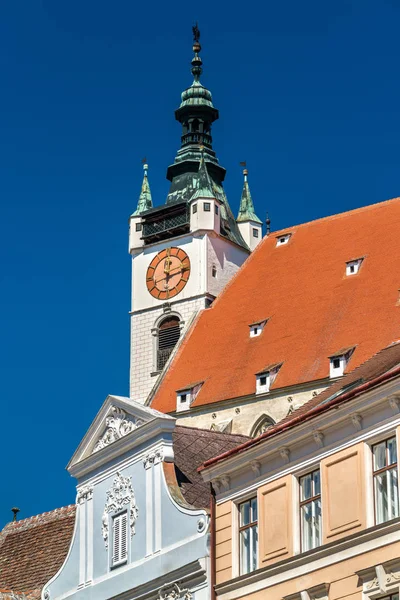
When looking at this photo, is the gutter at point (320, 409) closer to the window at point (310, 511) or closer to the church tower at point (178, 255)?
the window at point (310, 511)

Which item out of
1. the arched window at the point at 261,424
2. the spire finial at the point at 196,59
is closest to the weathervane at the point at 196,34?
the spire finial at the point at 196,59

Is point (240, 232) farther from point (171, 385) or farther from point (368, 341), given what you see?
point (368, 341)

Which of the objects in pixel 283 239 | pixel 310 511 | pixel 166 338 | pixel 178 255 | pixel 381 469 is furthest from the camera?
pixel 178 255

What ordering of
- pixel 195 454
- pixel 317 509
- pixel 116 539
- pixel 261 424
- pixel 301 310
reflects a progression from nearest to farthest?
1. pixel 317 509
2. pixel 116 539
3. pixel 195 454
4. pixel 261 424
5. pixel 301 310

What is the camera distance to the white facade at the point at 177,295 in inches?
2223

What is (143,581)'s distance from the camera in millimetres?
25891

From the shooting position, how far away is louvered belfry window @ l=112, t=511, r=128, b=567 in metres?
26.9

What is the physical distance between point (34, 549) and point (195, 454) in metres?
6.83

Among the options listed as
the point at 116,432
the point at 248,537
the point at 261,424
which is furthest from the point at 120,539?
the point at 261,424

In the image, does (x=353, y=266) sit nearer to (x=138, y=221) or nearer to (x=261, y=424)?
(x=261, y=424)

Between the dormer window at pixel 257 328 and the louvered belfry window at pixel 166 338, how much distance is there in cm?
606

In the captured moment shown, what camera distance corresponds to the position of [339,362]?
4503 centimetres

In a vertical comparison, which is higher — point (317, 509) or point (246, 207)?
point (246, 207)

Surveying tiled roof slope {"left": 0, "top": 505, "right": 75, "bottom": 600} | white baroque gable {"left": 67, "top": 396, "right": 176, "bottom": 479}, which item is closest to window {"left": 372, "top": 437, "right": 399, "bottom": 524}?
white baroque gable {"left": 67, "top": 396, "right": 176, "bottom": 479}
